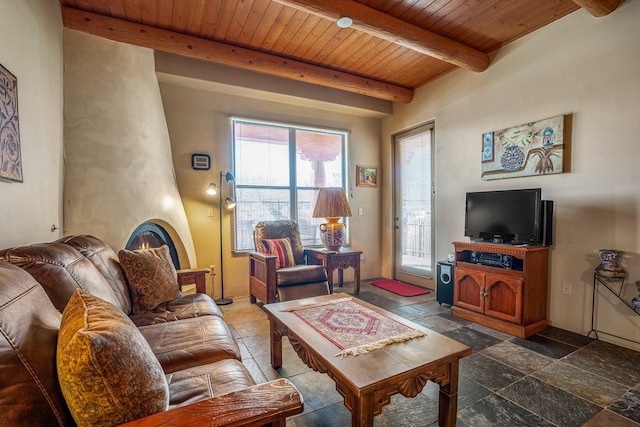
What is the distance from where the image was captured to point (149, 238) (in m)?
3.04

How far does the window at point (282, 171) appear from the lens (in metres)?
4.00

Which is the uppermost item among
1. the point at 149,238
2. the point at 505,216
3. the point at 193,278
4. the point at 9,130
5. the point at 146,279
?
the point at 9,130

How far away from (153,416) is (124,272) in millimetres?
1490

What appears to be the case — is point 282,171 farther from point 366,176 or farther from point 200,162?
point 366,176

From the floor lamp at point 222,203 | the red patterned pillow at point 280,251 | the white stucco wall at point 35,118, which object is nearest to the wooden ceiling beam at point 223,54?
the white stucco wall at point 35,118

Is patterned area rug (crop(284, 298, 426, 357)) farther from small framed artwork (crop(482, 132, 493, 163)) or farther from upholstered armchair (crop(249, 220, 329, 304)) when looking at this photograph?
small framed artwork (crop(482, 132, 493, 163))

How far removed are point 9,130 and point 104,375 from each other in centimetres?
161

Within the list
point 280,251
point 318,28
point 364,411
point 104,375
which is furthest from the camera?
point 280,251

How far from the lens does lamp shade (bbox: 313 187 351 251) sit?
12.8 ft

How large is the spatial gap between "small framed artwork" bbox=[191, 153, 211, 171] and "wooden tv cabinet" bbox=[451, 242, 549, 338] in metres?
3.01

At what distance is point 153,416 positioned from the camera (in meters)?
0.81

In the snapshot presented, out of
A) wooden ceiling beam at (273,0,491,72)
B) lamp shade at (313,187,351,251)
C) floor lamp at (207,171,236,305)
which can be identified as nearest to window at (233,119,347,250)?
floor lamp at (207,171,236,305)

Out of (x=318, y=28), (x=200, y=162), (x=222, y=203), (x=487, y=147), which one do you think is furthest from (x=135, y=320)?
(x=487, y=147)

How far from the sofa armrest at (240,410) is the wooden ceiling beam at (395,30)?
252cm
